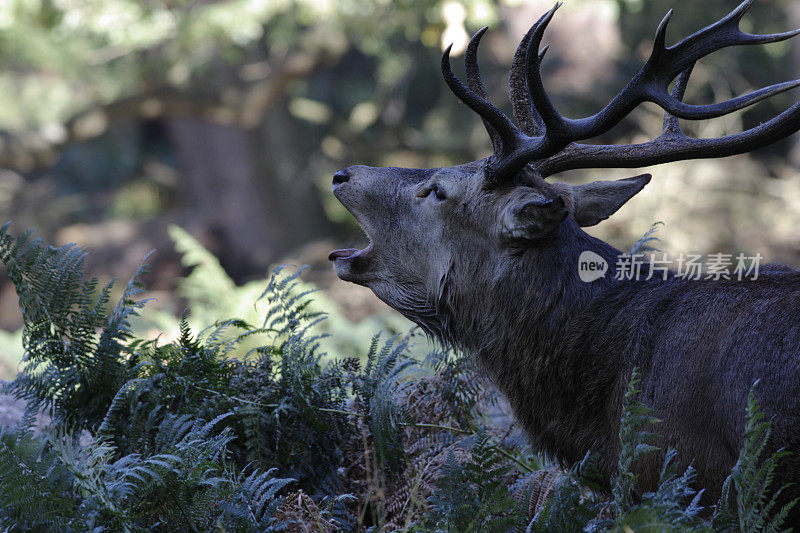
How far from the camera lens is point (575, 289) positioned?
312 cm

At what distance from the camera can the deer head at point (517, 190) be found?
10.1 feet

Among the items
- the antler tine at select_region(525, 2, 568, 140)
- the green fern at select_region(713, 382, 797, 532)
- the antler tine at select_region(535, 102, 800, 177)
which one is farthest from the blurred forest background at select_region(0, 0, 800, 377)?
the green fern at select_region(713, 382, 797, 532)

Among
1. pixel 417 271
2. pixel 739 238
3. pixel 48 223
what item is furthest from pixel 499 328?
pixel 48 223

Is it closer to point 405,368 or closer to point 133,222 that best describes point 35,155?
point 133,222

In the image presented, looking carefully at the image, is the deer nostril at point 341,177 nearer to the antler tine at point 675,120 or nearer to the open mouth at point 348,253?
the open mouth at point 348,253

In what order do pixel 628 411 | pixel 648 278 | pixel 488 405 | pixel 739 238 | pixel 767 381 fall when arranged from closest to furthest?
pixel 628 411, pixel 767 381, pixel 648 278, pixel 488 405, pixel 739 238

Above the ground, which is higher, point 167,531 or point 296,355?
point 296,355

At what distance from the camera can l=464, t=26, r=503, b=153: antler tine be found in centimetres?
334

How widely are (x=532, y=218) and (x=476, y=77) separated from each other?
865mm

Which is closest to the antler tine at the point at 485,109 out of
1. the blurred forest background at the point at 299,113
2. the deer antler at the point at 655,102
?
the deer antler at the point at 655,102

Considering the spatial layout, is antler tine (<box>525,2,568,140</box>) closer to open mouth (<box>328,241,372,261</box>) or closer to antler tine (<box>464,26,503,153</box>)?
antler tine (<box>464,26,503,153</box>)

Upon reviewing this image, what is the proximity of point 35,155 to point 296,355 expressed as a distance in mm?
10504

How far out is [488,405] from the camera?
3.83m

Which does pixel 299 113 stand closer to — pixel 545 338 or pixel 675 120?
pixel 675 120
